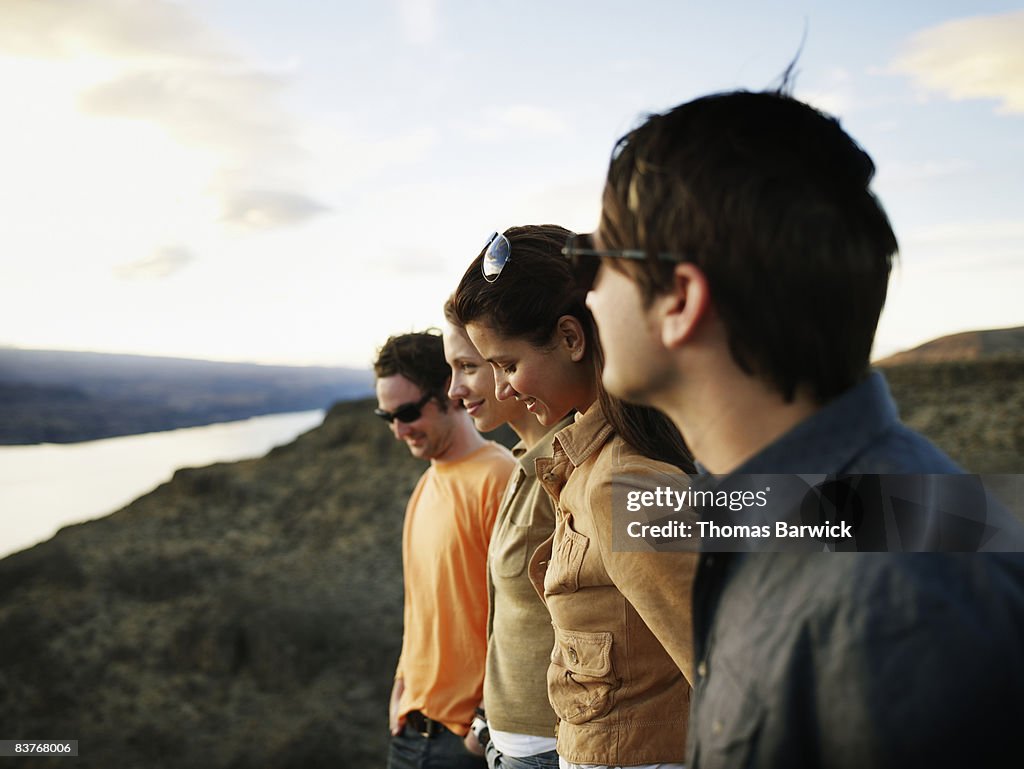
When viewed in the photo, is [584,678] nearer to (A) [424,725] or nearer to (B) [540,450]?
(B) [540,450]

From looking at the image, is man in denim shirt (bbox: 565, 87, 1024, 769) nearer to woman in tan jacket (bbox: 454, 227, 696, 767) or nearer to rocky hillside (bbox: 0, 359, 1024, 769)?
woman in tan jacket (bbox: 454, 227, 696, 767)

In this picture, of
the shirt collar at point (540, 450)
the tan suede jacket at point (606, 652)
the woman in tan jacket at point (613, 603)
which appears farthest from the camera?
the shirt collar at point (540, 450)

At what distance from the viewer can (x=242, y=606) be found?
43.2ft

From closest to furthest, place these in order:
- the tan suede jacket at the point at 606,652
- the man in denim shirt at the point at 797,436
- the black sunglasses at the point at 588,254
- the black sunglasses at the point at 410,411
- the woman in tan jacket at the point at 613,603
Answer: the man in denim shirt at the point at 797,436
the black sunglasses at the point at 588,254
the woman in tan jacket at the point at 613,603
the tan suede jacket at the point at 606,652
the black sunglasses at the point at 410,411

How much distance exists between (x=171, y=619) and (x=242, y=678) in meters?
2.33

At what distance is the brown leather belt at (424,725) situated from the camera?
3.13 meters

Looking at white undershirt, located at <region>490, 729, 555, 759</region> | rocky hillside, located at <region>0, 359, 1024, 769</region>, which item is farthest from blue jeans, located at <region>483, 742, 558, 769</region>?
rocky hillside, located at <region>0, 359, 1024, 769</region>

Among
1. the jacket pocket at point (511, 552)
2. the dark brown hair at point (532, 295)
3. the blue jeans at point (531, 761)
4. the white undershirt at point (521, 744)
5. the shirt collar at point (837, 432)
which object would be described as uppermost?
the dark brown hair at point (532, 295)

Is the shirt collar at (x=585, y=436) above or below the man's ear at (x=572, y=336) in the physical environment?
below

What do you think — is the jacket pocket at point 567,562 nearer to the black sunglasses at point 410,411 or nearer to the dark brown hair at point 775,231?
the dark brown hair at point 775,231

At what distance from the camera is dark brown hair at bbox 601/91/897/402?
110 centimetres

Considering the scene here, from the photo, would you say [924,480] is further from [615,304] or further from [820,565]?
[615,304]

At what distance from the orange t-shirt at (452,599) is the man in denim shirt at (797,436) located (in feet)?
6.63

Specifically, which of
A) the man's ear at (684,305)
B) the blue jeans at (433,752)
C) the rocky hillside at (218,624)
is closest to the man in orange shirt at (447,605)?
the blue jeans at (433,752)
